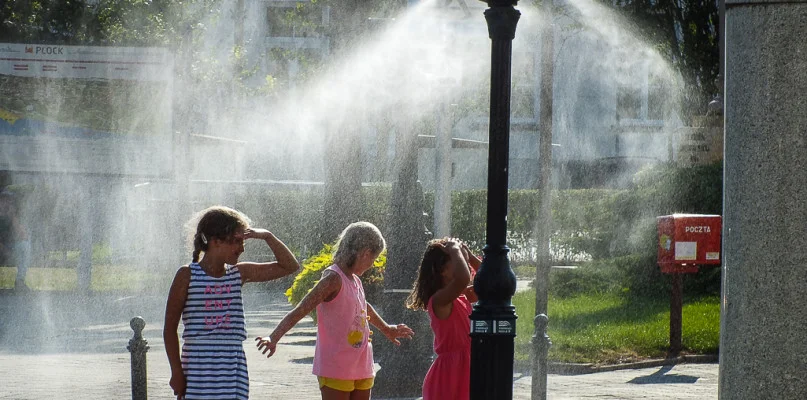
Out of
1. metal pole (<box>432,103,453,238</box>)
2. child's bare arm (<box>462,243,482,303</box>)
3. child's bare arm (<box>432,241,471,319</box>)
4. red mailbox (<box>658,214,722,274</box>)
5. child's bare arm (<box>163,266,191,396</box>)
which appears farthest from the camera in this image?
red mailbox (<box>658,214,722,274</box>)

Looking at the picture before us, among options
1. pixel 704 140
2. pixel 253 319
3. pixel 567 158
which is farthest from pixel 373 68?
pixel 567 158

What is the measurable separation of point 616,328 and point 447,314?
25.5ft

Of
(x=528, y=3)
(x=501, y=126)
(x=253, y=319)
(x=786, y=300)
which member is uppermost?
(x=528, y=3)

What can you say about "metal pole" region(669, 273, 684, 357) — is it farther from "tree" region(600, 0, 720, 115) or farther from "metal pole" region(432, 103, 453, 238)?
"tree" region(600, 0, 720, 115)

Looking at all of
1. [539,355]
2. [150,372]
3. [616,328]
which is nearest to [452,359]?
[539,355]

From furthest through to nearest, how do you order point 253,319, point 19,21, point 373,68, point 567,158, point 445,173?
point 567,158 < point 19,21 < point 253,319 < point 373,68 < point 445,173

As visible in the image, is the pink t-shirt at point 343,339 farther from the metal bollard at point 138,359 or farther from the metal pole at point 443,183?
the metal pole at point 443,183

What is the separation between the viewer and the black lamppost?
227 inches

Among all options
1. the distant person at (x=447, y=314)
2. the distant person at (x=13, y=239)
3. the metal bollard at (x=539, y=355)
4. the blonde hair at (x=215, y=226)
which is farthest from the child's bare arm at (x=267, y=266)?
the distant person at (x=13, y=239)

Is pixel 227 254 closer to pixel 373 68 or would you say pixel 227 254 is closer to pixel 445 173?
pixel 445 173

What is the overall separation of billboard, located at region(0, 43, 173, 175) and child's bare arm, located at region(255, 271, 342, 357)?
55.8 ft

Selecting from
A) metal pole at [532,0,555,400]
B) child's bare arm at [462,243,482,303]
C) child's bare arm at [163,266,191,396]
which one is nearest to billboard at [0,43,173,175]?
metal pole at [532,0,555,400]

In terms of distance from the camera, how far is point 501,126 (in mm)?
5875

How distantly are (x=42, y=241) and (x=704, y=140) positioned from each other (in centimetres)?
1553
